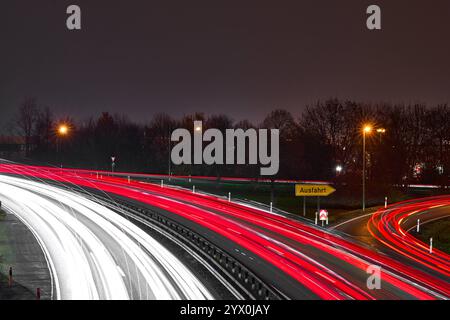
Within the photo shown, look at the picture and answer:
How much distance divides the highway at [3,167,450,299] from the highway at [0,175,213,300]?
401cm

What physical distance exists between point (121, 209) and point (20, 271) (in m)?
14.0

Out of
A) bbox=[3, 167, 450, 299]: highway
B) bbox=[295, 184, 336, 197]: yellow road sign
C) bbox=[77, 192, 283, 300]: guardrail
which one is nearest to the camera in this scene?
bbox=[77, 192, 283, 300]: guardrail

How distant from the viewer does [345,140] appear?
67625 millimetres

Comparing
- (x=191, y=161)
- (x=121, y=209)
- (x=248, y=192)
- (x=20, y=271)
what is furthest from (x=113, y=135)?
(x=20, y=271)

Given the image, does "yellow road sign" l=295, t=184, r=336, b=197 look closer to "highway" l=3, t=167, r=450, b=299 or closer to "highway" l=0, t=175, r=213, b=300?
"highway" l=3, t=167, r=450, b=299

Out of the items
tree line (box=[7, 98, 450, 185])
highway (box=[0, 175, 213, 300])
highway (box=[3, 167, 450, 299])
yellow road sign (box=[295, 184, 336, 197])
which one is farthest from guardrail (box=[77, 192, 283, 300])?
tree line (box=[7, 98, 450, 185])

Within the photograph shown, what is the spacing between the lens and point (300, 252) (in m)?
28.9

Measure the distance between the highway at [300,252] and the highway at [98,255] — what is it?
4.01 metres

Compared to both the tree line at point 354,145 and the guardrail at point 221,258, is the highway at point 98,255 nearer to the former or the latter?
the guardrail at point 221,258

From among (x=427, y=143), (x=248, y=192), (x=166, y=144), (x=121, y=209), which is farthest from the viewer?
(x=166, y=144)

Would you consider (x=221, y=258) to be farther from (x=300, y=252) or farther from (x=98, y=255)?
(x=98, y=255)

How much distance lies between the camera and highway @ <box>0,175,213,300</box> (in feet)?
72.1
